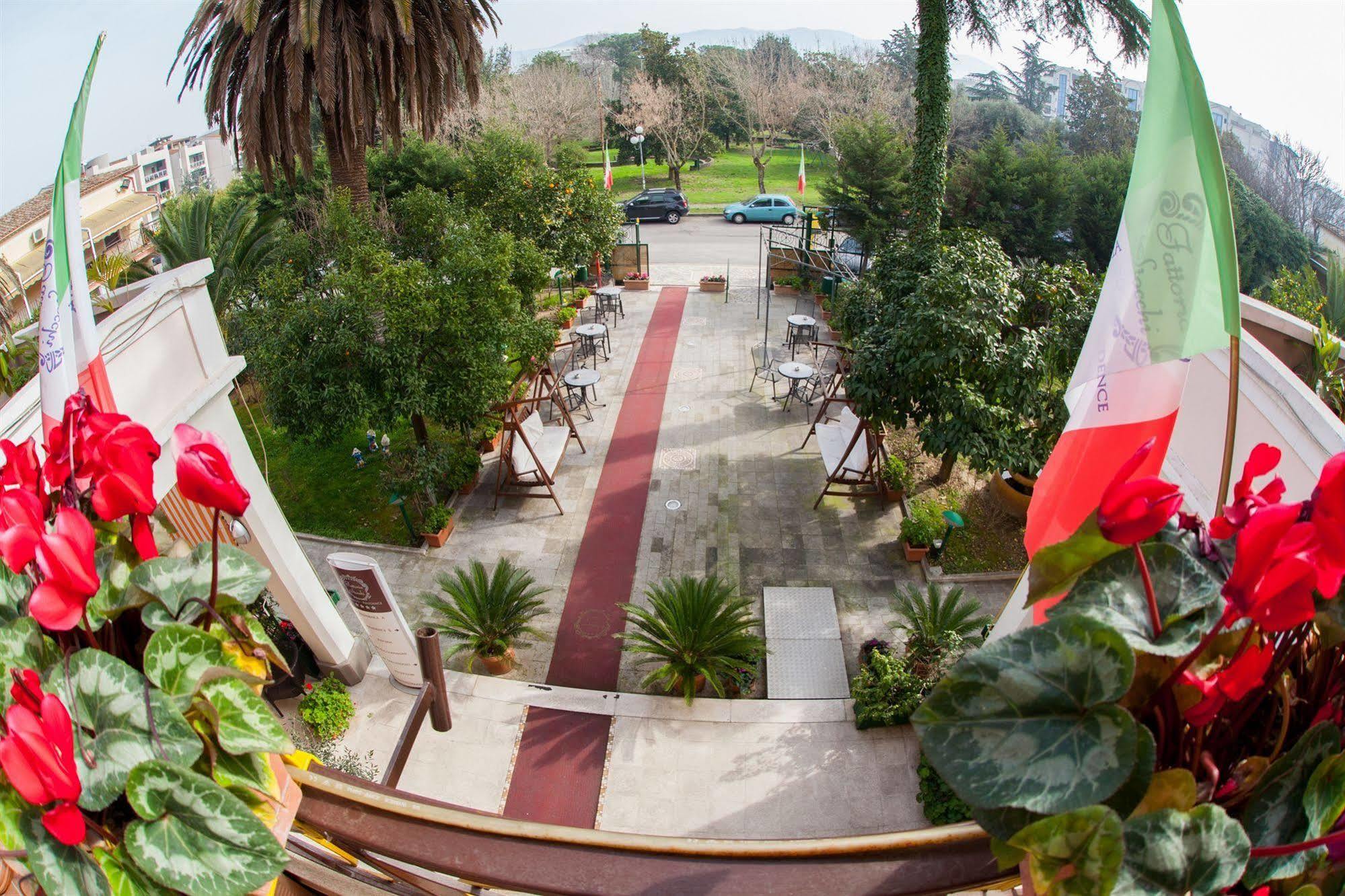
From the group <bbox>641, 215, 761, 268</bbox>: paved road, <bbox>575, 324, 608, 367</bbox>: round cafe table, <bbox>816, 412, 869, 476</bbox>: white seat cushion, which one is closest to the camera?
<bbox>816, 412, 869, 476</bbox>: white seat cushion

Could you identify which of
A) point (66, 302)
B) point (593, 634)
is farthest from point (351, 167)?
point (66, 302)

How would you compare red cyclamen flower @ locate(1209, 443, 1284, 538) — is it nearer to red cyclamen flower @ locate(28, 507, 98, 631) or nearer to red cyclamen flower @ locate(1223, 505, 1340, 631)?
red cyclamen flower @ locate(1223, 505, 1340, 631)

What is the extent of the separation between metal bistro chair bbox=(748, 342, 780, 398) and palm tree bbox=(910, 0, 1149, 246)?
11.7 feet

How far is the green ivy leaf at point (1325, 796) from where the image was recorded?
1.22 meters

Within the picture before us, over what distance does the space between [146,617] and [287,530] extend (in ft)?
23.0

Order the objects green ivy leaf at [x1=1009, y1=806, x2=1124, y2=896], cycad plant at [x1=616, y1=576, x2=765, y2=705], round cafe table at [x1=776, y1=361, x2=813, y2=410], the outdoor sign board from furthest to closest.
A: 1. round cafe table at [x1=776, y1=361, x2=813, y2=410]
2. cycad plant at [x1=616, y1=576, x2=765, y2=705]
3. the outdoor sign board
4. green ivy leaf at [x1=1009, y1=806, x2=1124, y2=896]

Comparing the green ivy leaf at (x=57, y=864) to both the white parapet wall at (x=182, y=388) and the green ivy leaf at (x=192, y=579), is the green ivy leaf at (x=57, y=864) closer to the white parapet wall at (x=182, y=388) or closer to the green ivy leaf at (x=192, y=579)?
the green ivy leaf at (x=192, y=579)

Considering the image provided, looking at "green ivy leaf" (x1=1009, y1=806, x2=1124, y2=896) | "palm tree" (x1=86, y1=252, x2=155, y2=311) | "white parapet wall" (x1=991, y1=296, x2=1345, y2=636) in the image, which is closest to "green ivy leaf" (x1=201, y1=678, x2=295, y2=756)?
"green ivy leaf" (x1=1009, y1=806, x2=1124, y2=896)

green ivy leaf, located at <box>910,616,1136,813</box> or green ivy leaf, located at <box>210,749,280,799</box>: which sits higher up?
green ivy leaf, located at <box>910,616,1136,813</box>

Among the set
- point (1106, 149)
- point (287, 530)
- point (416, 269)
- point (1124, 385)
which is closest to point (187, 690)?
point (1124, 385)

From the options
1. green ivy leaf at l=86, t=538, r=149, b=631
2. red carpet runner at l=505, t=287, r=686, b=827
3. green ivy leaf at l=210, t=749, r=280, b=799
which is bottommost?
red carpet runner at l=505, t=287, r=686, b=827

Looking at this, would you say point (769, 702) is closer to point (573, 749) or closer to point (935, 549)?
point (573, 749)

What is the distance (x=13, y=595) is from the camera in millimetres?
1607

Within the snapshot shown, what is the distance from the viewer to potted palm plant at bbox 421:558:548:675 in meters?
8.96
